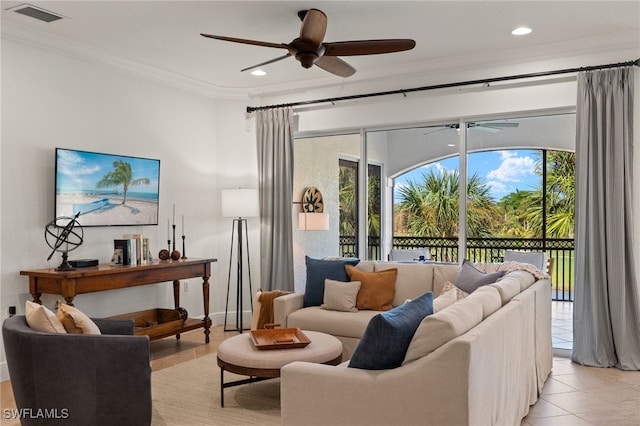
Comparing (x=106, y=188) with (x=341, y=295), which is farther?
(x=106, y=188)

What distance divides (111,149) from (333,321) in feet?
8.89

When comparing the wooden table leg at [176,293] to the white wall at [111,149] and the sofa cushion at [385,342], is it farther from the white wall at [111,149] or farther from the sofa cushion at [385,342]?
the sofa cushion at [385,342]

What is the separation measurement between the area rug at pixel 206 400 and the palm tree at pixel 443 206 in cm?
237

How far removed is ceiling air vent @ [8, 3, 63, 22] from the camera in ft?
13.0

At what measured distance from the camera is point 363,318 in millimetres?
4422

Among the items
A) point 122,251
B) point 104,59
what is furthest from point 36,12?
point 122,251

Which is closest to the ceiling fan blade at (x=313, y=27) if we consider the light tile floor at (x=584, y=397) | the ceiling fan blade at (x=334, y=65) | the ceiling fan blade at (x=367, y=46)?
the ceiling fan blade at (x=367, y=46)

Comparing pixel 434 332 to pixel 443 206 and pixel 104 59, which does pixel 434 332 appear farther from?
pixel 104 59

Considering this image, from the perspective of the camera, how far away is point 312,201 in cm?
635

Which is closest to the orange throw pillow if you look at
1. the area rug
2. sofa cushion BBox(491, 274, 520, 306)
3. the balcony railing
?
the balcony railing

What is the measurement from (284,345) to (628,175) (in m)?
3.19

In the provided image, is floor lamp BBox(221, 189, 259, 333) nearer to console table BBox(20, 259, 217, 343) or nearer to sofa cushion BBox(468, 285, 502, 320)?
console table BBox(20, 259, 217, 343)

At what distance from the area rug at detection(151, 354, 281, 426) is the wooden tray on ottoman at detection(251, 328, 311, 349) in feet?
1.44

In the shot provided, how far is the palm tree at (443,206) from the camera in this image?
538 centimetres
